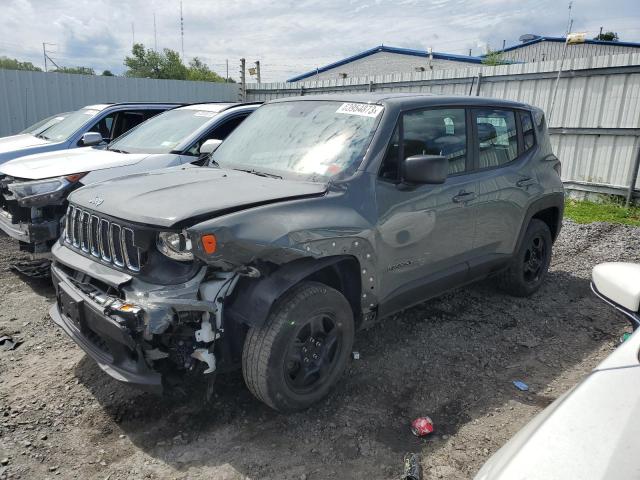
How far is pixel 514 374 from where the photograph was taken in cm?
365

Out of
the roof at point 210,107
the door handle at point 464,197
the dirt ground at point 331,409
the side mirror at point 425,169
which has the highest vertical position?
the roof at point 210,107

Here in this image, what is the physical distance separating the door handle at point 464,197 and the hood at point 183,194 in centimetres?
120

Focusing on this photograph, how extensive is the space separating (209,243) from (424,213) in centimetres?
166

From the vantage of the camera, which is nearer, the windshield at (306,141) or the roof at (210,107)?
the windshield at (306,141)

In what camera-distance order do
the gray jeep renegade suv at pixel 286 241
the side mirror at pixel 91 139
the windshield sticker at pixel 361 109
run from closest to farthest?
the gray jeep renegade suv at pixel 286 241 < the windshield sticker at pixel 361 109 < the side mirror at pixel 91 139

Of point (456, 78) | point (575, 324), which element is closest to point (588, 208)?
point (456, 78)

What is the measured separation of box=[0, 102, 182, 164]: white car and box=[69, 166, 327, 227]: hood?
4101 mm

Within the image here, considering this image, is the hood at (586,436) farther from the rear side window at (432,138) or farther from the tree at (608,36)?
the tree at (608,36)

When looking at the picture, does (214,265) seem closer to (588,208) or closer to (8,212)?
(8,212)

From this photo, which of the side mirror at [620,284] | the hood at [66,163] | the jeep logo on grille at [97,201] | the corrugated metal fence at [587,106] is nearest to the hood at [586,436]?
the side mirror at [620,284]

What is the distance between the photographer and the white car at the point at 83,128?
7145 millimetres

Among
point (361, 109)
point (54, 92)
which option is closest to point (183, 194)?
point (361, 109)

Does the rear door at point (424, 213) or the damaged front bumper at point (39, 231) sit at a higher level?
the rear door at point (424, 213)

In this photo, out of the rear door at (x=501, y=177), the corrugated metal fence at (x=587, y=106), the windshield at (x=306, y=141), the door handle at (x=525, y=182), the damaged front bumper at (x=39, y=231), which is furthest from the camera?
the corrugated metal fence at (x=587, y=106)
